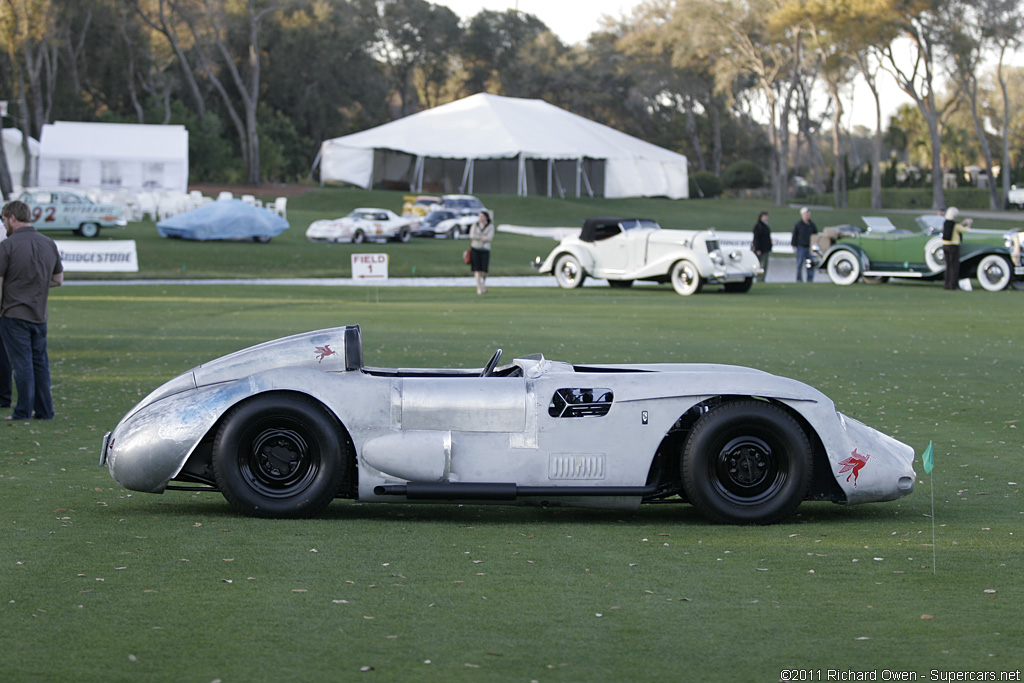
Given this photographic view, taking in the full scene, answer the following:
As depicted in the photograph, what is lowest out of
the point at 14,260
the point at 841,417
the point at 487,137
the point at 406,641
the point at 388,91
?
the point at 406,641

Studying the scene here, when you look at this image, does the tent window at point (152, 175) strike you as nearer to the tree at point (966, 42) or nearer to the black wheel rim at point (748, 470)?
the tree at point (966, 42)

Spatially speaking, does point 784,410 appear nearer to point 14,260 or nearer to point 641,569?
point 641,569

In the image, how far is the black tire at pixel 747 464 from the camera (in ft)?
20.5

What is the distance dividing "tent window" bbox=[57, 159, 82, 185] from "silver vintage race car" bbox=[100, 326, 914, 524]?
53.8 metres

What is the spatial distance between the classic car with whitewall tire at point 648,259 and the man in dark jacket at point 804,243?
3.36 m

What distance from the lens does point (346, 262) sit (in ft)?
127

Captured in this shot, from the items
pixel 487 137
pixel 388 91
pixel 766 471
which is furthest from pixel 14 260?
pixel 388 91

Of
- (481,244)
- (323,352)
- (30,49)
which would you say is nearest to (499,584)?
(323,352)

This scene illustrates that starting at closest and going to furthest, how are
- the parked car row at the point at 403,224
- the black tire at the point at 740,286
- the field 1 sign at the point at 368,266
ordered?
1. the field 1 sign at the point at 368,266
2. the black tire at the point at 740,286
3. the parked car row at the point at 403,224

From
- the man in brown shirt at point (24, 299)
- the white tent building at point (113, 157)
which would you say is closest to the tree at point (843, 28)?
the white tent building at point (113, 157)

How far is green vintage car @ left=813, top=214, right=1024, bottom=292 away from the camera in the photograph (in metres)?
27.9

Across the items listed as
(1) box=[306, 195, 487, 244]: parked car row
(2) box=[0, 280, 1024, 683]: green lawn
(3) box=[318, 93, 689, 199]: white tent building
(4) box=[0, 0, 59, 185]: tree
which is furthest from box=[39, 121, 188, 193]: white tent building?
A: (2) box=[0, 280, 1024, 683]: green lawn

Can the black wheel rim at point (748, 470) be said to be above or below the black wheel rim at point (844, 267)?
below

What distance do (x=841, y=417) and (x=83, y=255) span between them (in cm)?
3004
